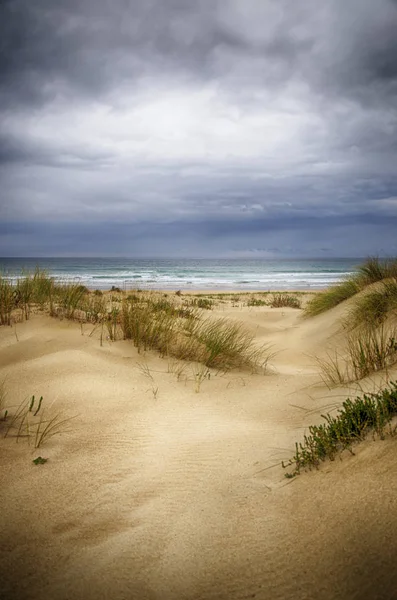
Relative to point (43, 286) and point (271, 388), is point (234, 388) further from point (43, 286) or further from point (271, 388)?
point (43, 286)

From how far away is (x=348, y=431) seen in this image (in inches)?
100

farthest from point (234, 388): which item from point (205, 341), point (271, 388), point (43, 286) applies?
point (43, 286)

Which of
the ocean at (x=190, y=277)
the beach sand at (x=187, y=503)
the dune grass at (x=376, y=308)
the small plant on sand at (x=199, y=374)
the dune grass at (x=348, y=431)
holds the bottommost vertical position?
the beach sand at (x=187, y=503)

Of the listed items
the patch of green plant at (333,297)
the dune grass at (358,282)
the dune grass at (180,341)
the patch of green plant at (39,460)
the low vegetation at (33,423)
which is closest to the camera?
the patch of green plant at (39,460)

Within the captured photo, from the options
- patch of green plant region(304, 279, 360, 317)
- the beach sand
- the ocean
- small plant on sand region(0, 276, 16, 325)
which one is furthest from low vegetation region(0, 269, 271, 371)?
patch of green plant region(304, 279, 360, 317)

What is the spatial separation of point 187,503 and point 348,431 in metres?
1.17

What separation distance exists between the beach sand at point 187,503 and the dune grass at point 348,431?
77 mm

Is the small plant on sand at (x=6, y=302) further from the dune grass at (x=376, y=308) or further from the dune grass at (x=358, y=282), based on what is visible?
the dune grass at (x=358, y=282)

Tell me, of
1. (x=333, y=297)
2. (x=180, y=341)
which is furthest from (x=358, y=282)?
(x=180, y=341)

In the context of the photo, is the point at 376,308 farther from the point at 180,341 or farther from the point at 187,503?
the point at 187,503

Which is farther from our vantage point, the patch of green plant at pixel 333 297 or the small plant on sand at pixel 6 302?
the patch of green plant at pixel 333 297

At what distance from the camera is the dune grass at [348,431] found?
245 cm

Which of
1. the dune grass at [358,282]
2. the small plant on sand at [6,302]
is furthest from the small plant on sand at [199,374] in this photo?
the dune grass at [358,282]

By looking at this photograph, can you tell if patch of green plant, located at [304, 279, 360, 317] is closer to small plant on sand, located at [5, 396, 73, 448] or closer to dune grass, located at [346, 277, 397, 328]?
dune grass, located at [346, 277, 397, 328]
